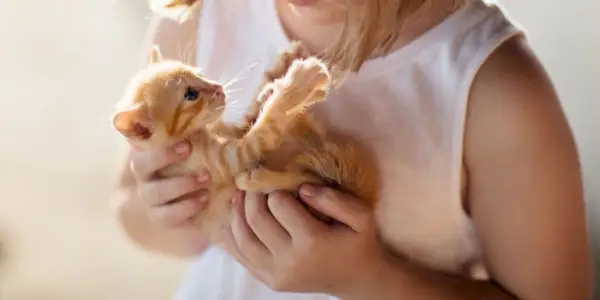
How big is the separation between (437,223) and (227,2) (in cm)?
36

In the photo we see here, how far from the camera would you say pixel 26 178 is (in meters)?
1.29

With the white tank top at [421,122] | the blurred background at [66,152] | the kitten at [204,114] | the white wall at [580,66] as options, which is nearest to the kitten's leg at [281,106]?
the kitten at [204,114]

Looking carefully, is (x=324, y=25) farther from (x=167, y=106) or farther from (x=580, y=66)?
(x=580, y=66)

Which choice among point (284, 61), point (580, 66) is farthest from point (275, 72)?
point (580, 66)

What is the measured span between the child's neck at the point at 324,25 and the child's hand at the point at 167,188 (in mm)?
217

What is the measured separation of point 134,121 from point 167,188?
9 cm

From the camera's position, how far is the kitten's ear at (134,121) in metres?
0.60

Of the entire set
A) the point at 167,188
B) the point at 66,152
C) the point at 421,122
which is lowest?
the point at 66,152

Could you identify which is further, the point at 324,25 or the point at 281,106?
the point at 324,25

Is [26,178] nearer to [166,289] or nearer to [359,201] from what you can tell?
[166,289]

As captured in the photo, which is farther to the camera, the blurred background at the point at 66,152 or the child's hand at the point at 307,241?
the blurred background at the point at 66,152

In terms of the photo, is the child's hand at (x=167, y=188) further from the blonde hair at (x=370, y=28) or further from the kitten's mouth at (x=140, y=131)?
the blonde hair at (x=370, y=28)

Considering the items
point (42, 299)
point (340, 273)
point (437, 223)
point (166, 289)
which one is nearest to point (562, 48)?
point (437, 223)

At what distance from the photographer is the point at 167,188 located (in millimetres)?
669
